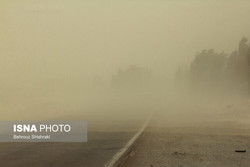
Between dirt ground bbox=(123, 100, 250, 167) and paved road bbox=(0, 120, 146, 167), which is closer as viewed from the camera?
paved road bbox=(0, 120, 146, 167)

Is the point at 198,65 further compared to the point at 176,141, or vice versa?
the point at 198,65

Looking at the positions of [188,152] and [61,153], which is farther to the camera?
[188,152]

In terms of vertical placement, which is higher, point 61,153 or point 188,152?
point 61,153

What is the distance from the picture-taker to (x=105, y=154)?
42.1ft

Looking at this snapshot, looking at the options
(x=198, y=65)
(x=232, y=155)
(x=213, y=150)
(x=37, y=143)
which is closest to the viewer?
(x=232, y=155)

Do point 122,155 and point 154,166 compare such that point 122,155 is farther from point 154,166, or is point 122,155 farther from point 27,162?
point 27,162

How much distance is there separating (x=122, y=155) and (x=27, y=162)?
9.98ft

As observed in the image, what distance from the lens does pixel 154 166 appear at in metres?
11.1

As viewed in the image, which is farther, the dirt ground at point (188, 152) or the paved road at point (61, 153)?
the dirt ground at point (188, 152)

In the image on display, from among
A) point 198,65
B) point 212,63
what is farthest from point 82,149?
point 198,65

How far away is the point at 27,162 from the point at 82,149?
314 cm

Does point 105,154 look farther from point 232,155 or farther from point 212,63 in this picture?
point 212,63

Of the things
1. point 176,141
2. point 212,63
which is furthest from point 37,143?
point 212,63

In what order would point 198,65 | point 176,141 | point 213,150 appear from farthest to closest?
1. point 198,65
2. point 176,141
3. point 213,150
